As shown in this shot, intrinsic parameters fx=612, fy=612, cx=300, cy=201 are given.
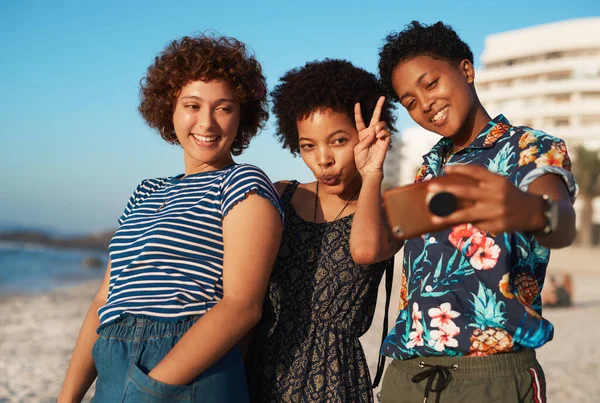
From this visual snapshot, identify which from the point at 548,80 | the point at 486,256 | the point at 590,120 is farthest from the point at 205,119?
the point at 548,80

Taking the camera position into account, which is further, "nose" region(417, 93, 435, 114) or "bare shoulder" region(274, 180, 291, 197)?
"bare shoulder" region(274, 180, 291, 197)

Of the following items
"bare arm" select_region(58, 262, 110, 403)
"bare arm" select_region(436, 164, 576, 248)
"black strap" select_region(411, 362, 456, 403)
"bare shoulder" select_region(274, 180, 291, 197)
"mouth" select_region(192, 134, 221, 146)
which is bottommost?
"bare arm" select_region(58, 262, 110, 403)

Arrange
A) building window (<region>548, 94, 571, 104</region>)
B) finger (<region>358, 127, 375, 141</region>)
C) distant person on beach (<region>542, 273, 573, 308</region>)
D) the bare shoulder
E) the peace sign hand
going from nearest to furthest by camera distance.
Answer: the peace sign hand
finger (<region>358, 127, 375, 141</region>)
the bare shoulder
distant person on beach (<region>542, 273, 573, 308</region>)
building window (<region>548, 94, 571, 104</region>)

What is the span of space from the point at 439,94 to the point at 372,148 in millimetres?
345

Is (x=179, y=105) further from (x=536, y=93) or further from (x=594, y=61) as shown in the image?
→ (x=594, y=61)

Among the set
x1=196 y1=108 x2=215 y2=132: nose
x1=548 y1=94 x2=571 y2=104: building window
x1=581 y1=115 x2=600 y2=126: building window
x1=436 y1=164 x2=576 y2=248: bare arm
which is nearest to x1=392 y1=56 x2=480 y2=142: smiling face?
x1=196 y1=108 x2=215 y2=132: nose

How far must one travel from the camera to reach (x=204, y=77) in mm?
2635

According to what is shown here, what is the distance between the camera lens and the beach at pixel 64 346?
8070 mm

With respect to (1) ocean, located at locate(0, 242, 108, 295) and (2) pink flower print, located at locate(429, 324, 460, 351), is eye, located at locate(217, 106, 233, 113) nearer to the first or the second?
(2) pink flower print, located at locate(429, 324, 460, 351)

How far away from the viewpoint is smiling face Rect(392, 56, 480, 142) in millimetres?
2471

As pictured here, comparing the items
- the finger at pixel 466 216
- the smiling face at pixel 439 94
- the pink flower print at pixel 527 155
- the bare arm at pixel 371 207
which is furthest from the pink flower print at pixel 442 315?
the finger at pixel 466 216

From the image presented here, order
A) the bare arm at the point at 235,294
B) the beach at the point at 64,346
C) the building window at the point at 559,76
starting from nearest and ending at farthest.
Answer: the bare arm at the point at 235,294 < the beach at the point at 64,346 < the building window at the point at 559,76

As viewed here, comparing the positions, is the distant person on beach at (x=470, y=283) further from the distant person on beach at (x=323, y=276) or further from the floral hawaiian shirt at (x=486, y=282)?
the distant person on beach at (x=323, y=276)

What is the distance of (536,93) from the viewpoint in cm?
5650
